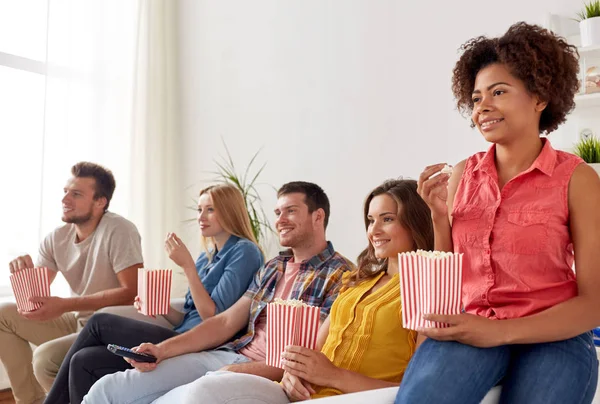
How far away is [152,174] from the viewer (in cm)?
473

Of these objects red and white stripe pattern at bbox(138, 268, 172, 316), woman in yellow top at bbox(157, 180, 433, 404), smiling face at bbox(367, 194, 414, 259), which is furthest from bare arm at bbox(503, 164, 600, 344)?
red and white stripe pattern at bbox(138, 268, 172, 316)

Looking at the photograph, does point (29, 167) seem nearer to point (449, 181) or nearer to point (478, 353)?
point (449, 181)

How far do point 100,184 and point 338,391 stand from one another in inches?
84.5

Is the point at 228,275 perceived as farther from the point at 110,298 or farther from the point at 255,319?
the point at 110,298

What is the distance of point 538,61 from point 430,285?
0.58 metres

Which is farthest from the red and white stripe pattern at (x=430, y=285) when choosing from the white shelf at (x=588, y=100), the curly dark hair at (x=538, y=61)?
the white shelf at (x=588, y=100)

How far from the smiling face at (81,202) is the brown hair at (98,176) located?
0.05 feet

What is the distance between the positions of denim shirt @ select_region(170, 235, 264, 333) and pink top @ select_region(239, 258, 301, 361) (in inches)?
11.5

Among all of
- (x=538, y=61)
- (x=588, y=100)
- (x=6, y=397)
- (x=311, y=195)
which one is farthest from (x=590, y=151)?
(x=6, y=397)

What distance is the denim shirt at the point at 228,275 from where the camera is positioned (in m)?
2.88

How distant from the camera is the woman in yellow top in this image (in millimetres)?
1765

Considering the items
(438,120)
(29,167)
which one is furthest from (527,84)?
(29,167)

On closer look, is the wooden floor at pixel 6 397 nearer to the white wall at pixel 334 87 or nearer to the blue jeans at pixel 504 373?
the white wall at pixel 334 87

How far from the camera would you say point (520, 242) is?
4.96 ft
